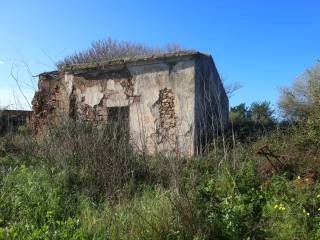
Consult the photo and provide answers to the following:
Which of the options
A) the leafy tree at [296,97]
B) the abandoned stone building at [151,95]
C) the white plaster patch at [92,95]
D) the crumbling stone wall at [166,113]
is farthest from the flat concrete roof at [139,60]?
the leafy tree at [296,97]

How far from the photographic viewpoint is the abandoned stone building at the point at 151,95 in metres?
12.3

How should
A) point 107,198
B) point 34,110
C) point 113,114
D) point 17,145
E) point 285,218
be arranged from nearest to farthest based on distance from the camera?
point 285,218, point 107,198, point 17,145, point 113,114, point 34,110

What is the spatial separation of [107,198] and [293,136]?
19.8 ft

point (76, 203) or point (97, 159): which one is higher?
point (97, 159)

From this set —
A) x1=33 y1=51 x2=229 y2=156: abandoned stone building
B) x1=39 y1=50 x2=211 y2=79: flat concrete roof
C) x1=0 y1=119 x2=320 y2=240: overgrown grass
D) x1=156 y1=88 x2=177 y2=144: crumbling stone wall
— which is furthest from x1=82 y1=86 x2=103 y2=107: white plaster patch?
x1=0 y1=119 x2=320 y2=240: overgrown grass

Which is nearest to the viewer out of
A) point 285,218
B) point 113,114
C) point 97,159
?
point 285,218

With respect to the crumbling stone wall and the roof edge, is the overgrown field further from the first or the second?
the roof edge

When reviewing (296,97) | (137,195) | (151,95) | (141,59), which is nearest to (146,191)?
(137,195)

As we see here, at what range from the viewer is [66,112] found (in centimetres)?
1408

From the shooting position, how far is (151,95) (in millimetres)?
12992

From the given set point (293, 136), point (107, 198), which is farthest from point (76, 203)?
point (293, 136)

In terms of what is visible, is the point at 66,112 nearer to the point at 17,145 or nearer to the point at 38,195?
the point at 17,145

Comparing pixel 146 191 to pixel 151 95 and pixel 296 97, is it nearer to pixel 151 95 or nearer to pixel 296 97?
pixel 151 95

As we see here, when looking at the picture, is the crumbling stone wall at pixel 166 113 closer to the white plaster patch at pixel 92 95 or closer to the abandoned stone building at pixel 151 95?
the abandoned stone building at pixel 151 95
